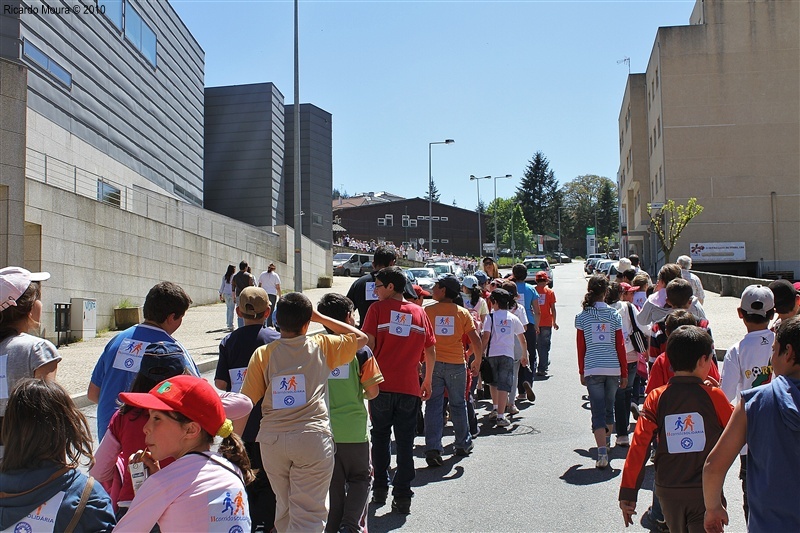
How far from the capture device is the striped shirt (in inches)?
269

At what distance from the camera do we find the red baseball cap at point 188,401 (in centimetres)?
244

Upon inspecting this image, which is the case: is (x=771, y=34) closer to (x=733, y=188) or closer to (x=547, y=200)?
(x=733, y=188)

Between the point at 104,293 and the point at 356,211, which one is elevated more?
the point at 356,211

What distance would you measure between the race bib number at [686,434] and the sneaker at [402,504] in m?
2.42

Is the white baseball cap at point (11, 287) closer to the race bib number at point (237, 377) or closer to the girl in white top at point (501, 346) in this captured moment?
the race bib number at point (237, 377)

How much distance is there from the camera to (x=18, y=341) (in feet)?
12.0

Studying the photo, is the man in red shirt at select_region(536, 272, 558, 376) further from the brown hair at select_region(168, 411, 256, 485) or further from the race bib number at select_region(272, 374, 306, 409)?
the brown hair at select_region(168, 411, 256, 485)

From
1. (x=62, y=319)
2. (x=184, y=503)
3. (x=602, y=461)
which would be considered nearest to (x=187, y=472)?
(x=184, y=503)

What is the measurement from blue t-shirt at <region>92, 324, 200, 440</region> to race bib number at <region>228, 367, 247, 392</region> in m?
0.65

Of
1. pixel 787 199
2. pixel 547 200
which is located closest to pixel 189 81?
pixel 787 199

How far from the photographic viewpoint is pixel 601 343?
271 inches

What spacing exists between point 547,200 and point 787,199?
76.2m

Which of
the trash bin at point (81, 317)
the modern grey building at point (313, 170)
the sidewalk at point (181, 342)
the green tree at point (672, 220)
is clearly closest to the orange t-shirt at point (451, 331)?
the sidewalk at point (181, 342)

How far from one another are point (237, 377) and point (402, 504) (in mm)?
1826
